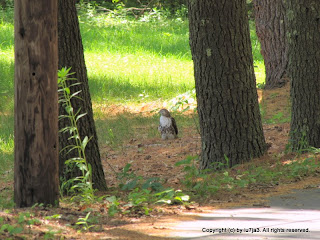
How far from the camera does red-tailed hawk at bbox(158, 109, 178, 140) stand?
36.0 feet

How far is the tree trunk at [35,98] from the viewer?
5180 mm

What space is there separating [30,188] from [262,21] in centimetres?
1040

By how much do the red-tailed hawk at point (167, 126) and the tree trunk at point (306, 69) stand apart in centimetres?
329

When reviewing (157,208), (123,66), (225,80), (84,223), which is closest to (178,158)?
(225,80)

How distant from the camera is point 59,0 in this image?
21.6 ft

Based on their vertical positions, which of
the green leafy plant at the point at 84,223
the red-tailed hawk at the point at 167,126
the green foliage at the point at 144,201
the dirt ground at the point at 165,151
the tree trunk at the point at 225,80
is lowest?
the dirt ground at the point at 165,151

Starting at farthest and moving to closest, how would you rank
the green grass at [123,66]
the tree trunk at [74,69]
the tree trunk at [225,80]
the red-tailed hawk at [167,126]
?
the green grass at [123,66] < the red-tailed hawk at [167,126] < the tree trunk at [225,80] < the tree trunk at [74,69]

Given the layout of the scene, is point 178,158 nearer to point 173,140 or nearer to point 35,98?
point 173,140

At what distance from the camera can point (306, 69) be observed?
8.06m

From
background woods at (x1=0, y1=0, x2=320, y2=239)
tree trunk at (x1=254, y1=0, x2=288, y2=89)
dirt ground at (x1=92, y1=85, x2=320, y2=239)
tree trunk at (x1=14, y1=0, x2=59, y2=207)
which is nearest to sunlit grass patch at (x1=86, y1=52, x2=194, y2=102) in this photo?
background woods at (x1=0, y1=0, x2=320, y2=239)

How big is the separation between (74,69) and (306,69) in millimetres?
3357

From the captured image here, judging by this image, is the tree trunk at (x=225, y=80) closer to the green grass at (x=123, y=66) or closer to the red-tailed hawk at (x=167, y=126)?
the red-tailed hawk at (x=167, y=126)

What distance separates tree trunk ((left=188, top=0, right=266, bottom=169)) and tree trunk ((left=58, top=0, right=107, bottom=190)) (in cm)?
175

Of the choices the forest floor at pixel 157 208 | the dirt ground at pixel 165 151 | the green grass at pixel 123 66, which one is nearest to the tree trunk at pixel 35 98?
the forest floor at pixel 157 208
